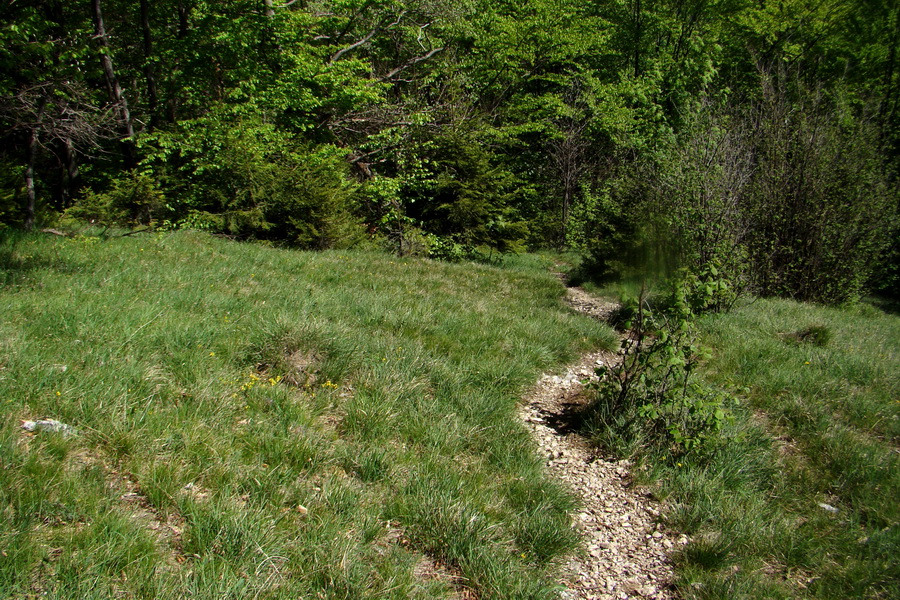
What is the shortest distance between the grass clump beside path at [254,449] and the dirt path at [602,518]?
0.65ft

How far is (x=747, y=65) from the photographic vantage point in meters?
23.1

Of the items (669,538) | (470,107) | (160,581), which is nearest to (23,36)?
(160,581)

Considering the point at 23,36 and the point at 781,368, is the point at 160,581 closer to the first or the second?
the point at 781,368

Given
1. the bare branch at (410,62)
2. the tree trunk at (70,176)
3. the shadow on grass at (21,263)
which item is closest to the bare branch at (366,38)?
the bare branch at (410,62)

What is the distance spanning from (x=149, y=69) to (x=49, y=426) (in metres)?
14.7

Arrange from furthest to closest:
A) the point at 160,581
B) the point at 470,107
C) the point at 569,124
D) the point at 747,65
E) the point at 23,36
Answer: the point at 747,65
the point at 569,124
the point at 470,107
the point at 23,36
the point at 160,581

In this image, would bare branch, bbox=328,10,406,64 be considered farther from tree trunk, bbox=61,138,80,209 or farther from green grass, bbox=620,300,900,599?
green grass, bbox=620,300,900,599

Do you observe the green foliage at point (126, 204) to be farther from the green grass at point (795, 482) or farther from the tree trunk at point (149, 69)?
the green grass at point (795, 482)

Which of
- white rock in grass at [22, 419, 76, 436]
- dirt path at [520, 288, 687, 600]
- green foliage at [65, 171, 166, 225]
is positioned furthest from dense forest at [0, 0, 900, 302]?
white rock in grass at [22, 419, 76, 436]

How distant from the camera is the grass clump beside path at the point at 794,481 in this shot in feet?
9.57

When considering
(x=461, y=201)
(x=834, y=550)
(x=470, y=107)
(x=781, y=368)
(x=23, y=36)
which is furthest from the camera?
(x=470, y=107)

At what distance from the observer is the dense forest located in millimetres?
8352

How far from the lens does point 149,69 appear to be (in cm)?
1403

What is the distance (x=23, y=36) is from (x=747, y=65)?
2635 cm
